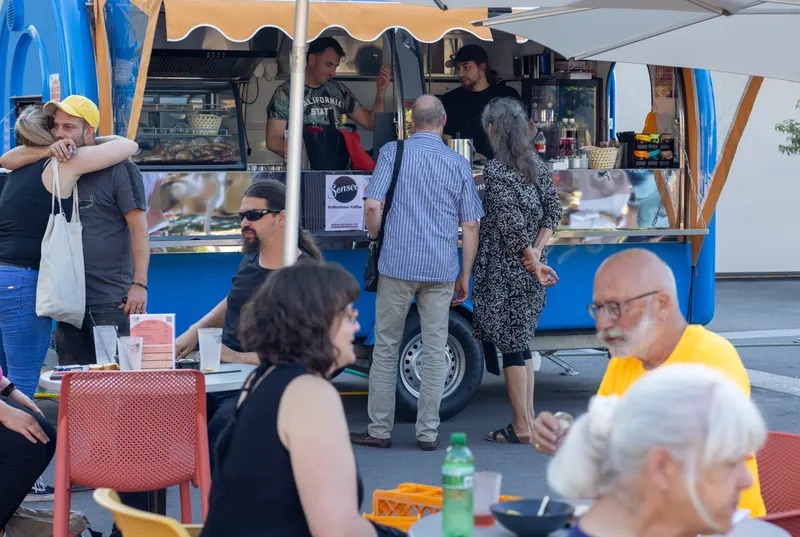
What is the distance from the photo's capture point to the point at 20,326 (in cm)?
604

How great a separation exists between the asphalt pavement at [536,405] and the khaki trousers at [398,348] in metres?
0.19

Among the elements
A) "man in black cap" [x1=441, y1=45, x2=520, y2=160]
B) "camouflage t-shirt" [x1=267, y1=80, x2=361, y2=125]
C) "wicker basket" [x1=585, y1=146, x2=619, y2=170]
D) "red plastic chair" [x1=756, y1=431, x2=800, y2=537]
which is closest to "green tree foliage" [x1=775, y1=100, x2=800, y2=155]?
"man in black cap" [x1=441, y1=45, x2=520, y2=160]

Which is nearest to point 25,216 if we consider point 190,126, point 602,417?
point 190,126

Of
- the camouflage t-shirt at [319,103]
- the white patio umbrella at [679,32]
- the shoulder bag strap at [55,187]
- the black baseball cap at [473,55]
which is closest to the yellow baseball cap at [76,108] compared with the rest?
the shoulder bag strap at [55,187]

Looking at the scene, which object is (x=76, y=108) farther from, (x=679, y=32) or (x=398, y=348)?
(x=679, y=32)

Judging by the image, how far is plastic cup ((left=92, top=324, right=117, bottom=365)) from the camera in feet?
16.6

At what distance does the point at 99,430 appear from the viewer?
14.4ft

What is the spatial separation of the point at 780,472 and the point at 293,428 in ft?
5.38

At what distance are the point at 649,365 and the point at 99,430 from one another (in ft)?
6.56

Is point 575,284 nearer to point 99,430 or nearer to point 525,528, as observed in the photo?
point 99,430

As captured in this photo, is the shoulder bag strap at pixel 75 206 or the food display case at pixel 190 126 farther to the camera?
the food display case at pixel 190 126

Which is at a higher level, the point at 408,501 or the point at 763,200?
the point at 763,200

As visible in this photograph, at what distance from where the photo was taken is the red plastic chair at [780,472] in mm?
3734

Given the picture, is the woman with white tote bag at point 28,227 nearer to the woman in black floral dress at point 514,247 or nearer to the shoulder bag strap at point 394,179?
the shoulder bag strap at point 394,179
